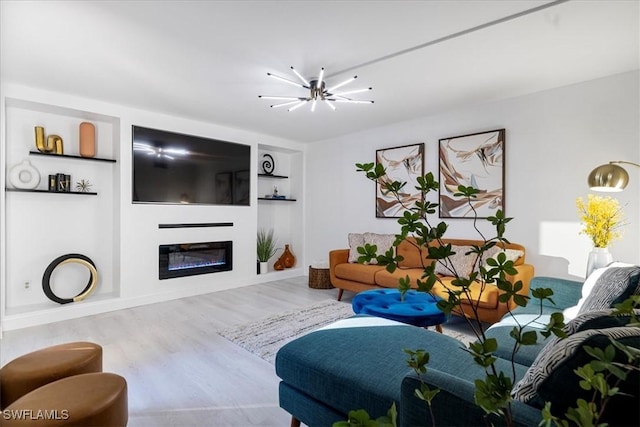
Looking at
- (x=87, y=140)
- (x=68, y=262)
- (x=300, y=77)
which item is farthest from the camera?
(x=87, y=140)

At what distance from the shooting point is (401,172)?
4.71 metres

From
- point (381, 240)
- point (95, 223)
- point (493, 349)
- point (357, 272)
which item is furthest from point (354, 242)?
point (493, 349)

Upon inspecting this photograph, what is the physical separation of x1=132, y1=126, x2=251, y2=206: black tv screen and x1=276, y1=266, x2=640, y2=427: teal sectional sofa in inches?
134

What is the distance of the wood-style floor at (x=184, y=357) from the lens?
193cm

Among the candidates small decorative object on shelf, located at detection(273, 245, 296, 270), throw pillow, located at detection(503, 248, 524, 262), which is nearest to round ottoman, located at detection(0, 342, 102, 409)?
throw pillow, located at detection(503, 248, 524, 262)

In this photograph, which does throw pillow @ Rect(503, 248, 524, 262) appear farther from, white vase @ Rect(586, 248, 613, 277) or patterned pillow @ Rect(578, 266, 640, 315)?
patterned pillow @ Rect(578, 266, 640, 315)

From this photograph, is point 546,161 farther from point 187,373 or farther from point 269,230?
point 269,230

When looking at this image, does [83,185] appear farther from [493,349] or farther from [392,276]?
Result: [493,349]

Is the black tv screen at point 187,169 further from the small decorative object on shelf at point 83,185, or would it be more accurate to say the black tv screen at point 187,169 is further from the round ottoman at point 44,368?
the round ottoman at point 44,368

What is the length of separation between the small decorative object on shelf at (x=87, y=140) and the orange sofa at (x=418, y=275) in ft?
10.9

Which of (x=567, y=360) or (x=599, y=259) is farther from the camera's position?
(x=599, y=259)

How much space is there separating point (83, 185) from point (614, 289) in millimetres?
5120

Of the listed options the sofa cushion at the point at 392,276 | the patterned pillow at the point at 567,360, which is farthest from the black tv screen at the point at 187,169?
the patterned pillow at the point at 567,360

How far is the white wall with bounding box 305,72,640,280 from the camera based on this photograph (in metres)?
3.05
